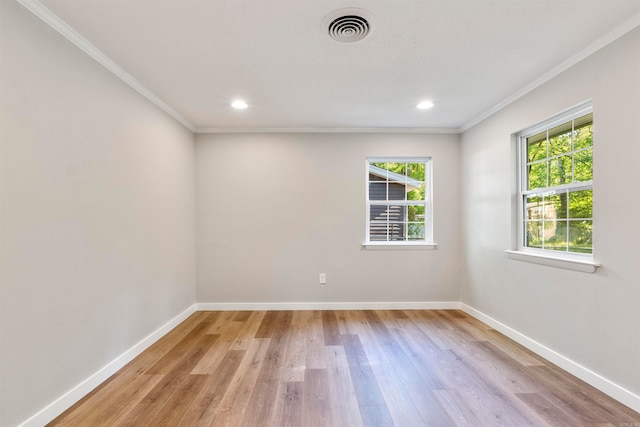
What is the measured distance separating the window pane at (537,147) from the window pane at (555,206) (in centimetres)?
41

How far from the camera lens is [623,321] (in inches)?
75.0

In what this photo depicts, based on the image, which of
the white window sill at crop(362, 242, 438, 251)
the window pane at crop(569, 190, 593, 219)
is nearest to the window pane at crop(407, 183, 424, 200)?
the white window sill at crop(362, 242, 438, 251)

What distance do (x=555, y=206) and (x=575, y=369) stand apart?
1.30m

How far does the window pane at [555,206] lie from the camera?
250 centimetres

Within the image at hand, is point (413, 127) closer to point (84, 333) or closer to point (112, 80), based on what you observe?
point (112, 80)

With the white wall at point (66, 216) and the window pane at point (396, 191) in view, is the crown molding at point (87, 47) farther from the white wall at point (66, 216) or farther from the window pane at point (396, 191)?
the window pane at point (396, 191)

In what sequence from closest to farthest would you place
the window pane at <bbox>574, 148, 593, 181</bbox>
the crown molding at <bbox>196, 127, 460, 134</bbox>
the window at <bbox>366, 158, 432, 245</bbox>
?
the window pane at <bbox>574, 148, 593, 181</bbox> < the crown molding at <bbox>196, 127, 460, 134</bbox> < the window at <bbox>366, 158, 432, 245</bbox>

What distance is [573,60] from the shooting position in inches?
86.9

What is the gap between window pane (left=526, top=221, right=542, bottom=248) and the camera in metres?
2.77

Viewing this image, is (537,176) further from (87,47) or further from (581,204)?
(87,47)

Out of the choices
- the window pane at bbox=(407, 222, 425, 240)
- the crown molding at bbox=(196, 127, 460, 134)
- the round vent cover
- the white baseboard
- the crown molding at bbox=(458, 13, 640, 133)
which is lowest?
the white baseboard

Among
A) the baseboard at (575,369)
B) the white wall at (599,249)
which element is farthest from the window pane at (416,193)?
the baseboard at (575,369)

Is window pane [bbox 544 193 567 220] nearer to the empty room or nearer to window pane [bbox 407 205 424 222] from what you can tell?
the empty room

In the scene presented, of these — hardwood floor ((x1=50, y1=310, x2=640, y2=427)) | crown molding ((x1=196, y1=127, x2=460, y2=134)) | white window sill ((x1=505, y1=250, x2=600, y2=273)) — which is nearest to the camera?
hardwood floor ((x1=50, y1=310, x2=640, y2=427))
